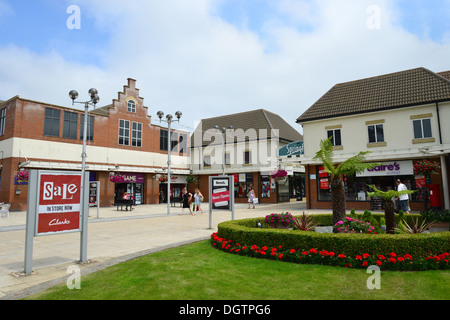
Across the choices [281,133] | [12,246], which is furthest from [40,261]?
[281,133]

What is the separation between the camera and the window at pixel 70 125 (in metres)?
28.9

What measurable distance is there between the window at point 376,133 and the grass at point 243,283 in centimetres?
1809

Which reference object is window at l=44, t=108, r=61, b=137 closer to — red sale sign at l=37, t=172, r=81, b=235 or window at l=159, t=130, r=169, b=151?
window at l=159, t=130, r=169, b=151

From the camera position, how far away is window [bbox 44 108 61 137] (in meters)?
27.5

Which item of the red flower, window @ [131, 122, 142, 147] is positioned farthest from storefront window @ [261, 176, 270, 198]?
the red flower

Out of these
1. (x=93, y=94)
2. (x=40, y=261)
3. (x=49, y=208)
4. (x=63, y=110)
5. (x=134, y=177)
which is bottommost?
(x=40, y=261)

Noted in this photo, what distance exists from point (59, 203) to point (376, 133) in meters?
21.5

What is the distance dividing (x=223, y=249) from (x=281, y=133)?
30.0 meters

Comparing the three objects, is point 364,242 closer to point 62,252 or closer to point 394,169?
point 62,252

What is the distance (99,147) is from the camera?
102 ft

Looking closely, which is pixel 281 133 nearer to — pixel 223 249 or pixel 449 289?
pixel 223 249

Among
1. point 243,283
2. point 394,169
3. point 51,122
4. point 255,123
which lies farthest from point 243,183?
point 243,283

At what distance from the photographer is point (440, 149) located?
1546 centimetres

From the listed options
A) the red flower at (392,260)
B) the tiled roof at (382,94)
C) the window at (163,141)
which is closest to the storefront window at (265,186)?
the tiled roof at (382,94)
